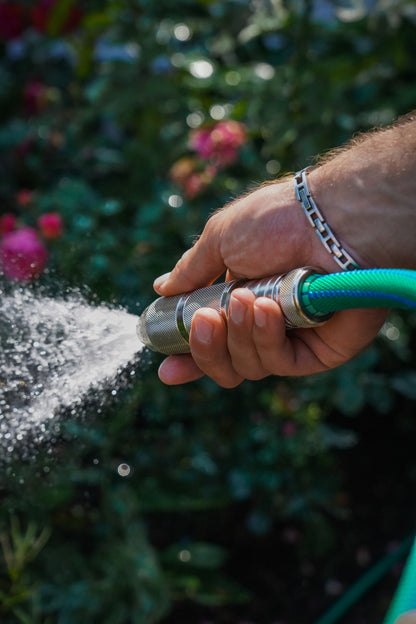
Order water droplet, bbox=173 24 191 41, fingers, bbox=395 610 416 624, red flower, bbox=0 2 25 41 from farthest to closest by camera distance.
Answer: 1. red flower, bbox=0 2 25 41
2. water droplet, bbox=173 24 191 41
3. fingers, bbox=395 610 416 624

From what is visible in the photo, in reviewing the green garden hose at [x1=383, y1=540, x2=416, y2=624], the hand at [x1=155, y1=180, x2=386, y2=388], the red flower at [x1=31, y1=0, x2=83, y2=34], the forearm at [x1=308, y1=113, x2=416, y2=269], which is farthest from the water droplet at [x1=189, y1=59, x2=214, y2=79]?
the green garden hose at [x1=383, y1=540, x2=416, y2=624]

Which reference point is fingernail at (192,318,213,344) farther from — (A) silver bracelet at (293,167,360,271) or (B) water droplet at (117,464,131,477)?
(B) water droplet at (117,464,131,477)

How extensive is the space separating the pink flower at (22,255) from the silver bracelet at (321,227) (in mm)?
831

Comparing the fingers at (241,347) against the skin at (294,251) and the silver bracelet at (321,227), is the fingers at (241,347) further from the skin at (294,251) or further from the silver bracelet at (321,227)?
the silver bracelet at (321,227)

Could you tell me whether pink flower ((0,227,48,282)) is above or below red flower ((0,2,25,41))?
below

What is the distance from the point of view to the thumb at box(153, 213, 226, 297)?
1.37 m

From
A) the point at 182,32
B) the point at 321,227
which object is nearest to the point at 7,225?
the point at 182,32

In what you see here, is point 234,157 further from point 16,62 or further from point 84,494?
point 16,62

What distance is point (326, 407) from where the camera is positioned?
2352 millimetres

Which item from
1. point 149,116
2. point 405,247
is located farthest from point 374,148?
point 149,116

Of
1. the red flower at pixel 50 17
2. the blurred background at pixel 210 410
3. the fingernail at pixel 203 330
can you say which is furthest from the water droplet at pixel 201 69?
the fingernail at pixel 203 330

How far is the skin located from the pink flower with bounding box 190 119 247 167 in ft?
3.05

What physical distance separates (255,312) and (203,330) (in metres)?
0.11

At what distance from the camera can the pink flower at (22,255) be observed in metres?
1.85
